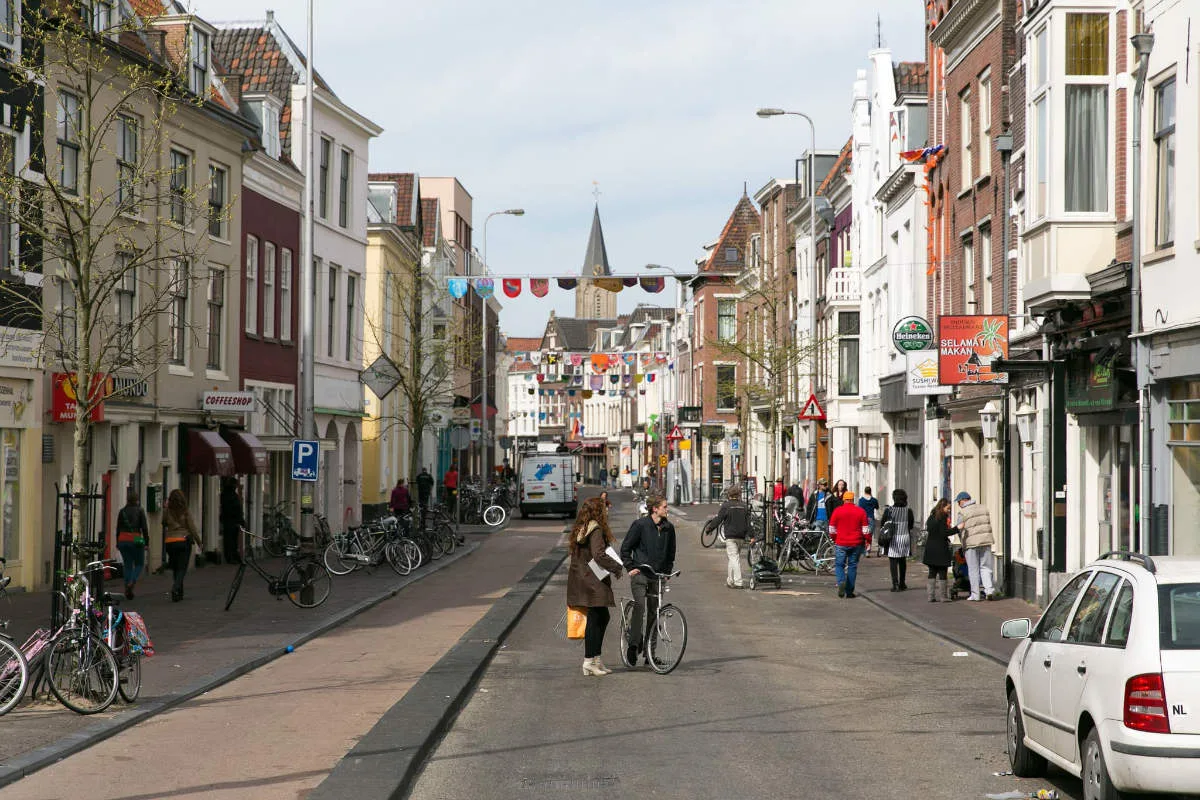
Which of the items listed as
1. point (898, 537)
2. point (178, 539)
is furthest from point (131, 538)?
point (898, 537)

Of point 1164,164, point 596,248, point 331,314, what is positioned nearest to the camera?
point 1164,164

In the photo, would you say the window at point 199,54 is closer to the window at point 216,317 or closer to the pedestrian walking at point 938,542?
the window at point 216,317

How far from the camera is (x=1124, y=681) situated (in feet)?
24.6

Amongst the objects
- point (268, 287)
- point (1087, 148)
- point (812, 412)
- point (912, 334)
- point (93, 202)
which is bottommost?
point (812, 412)

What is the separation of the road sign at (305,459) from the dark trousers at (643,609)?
1017cm

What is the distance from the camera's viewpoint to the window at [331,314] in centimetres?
4066

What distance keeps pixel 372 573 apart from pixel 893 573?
9827mm

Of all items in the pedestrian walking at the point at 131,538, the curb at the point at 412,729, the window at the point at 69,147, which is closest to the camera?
the curb at the point at 412,729

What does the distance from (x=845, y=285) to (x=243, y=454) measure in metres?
21.1

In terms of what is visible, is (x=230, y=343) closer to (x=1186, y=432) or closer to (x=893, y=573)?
(x=893, y=573)

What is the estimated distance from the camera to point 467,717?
12.0 m

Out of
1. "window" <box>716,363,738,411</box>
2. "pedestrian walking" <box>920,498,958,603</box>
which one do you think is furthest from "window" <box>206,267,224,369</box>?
"window" <box>716,363,738,411</box>

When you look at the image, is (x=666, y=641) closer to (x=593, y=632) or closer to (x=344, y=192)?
(x=593, y=632)

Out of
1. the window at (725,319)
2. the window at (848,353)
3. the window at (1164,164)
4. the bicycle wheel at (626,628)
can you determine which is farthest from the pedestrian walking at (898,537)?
the window at (725,319)
